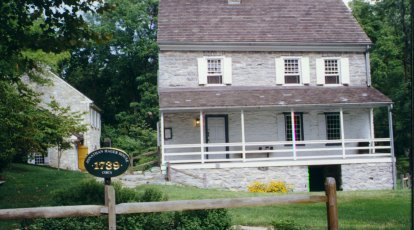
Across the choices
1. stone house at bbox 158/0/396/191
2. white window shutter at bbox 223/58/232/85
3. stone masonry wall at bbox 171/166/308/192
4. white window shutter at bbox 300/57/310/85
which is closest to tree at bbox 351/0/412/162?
stone house at bbox 158/0/396/191

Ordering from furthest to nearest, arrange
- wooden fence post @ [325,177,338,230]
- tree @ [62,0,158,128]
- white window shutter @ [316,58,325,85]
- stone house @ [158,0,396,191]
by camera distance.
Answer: tree @ [62,0,158,128]
white window shutter @ [316,58,325,85]
stone house @ [158,0,396,191]
wooden fence post @ [325,177,338,230]

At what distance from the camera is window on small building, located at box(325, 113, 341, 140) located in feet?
81.9

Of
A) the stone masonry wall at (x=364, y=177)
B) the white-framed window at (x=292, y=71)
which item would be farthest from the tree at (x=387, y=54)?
the stone masonry wall at (x=364, y=177)

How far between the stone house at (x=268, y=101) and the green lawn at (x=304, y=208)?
4976 mm

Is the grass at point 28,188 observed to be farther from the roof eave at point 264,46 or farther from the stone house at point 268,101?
the roof eave at point 264,46

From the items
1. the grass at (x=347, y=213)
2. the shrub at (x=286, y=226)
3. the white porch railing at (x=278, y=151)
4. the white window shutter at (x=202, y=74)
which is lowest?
the grass at (x=347, y=213)

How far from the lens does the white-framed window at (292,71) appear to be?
82.6 ft

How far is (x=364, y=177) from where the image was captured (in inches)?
907

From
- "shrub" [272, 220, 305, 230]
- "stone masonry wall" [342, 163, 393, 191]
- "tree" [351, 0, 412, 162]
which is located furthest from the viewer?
"tree" [351, 0, 412, 162]

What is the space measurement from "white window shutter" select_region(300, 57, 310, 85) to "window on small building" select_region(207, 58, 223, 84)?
3.88 m

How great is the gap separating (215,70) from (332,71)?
5.65m

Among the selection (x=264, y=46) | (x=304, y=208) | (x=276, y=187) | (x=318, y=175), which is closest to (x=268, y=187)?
(x=276, y=187)

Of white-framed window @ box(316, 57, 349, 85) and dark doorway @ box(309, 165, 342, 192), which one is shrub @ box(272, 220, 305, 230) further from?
white-framed window @ box(316, 57, 349, 85)

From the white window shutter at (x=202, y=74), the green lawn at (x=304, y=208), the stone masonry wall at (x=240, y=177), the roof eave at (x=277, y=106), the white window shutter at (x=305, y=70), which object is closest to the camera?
the green lawn at (x=304, y=208)
